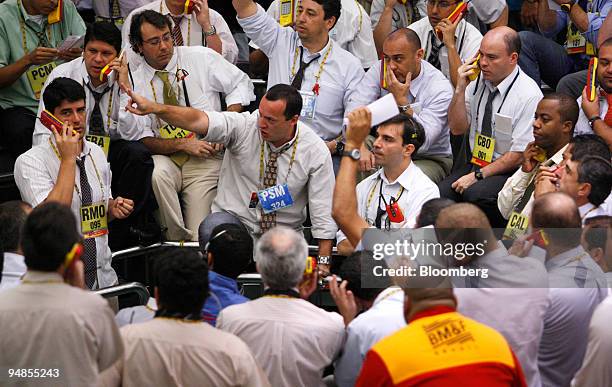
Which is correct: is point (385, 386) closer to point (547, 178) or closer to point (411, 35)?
point (547, 178)

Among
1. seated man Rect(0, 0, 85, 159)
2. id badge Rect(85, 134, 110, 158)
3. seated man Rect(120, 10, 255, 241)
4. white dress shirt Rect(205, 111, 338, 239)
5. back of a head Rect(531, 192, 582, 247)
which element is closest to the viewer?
back of a head Rect(531, 192, 582, 247)

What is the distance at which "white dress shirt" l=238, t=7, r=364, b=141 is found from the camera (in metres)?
7.37

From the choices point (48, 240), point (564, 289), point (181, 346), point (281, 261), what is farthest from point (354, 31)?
point (48, 240)

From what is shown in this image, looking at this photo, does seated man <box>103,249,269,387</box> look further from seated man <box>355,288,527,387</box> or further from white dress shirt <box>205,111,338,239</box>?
white dress shirt <box>205,111,338,239</box>

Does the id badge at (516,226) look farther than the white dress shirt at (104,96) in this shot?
No

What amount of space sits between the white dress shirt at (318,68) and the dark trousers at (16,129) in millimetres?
1681

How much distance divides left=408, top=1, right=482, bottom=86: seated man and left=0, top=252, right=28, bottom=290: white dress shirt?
388 centimetres

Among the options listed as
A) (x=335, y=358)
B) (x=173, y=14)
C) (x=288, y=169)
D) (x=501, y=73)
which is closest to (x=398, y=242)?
(x=335, y=358)

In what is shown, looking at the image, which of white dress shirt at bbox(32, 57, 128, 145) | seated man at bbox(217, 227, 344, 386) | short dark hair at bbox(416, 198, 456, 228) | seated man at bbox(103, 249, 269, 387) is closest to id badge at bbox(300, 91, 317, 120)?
white dress shirt at bbox(32, 57, 128, 145)

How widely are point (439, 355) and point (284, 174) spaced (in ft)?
10.1

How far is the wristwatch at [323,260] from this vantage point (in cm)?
Result: 613

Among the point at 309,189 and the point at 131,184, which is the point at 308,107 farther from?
the point at 131,184

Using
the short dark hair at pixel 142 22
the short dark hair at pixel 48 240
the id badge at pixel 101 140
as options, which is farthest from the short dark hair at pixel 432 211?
the short dark hair at pixel 142 22

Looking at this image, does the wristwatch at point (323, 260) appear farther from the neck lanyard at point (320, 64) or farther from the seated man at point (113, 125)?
the neck lanyard at point (320, 64)
